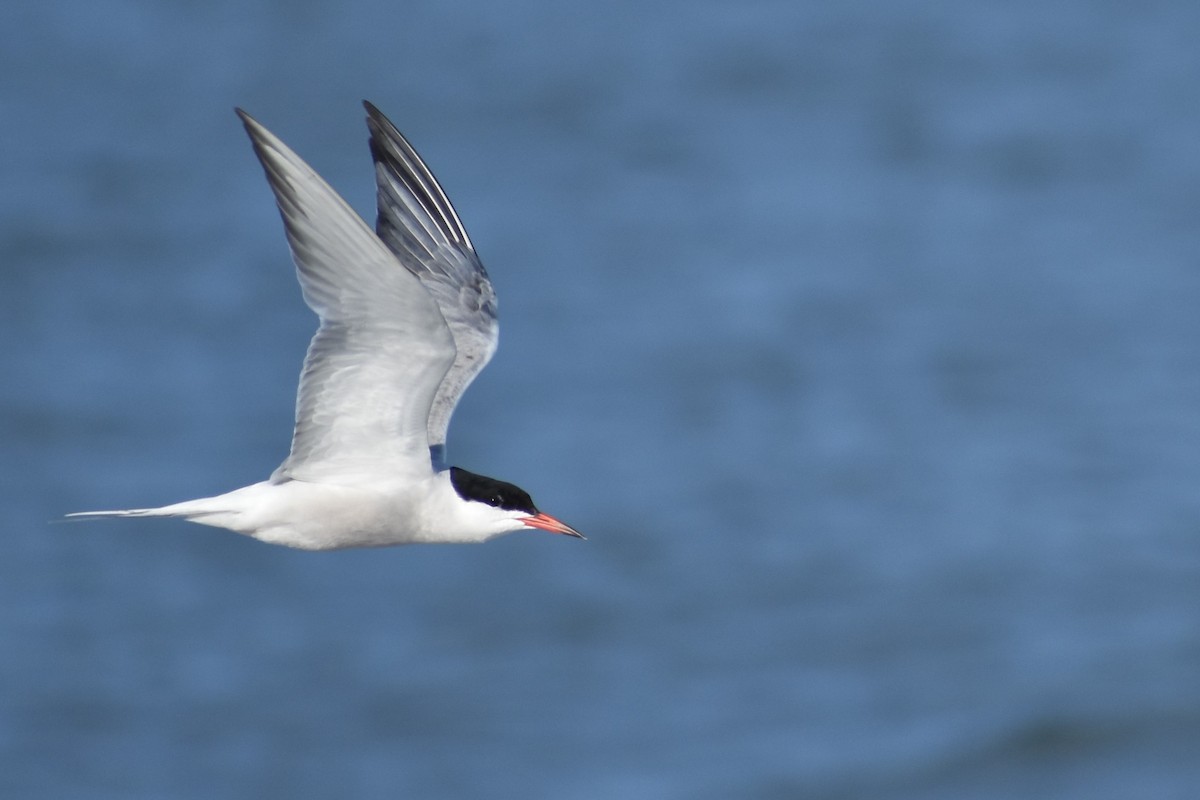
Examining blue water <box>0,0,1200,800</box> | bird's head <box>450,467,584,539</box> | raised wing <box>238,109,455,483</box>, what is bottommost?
bird's head <box>450,467,584,539</box>

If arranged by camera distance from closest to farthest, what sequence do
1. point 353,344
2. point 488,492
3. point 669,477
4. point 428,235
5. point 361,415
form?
point 353,344
point 361,415
point 488,492
point 428,235
point 669,477

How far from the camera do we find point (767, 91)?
30.2m

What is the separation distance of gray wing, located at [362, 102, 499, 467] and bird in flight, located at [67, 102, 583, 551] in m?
0.28

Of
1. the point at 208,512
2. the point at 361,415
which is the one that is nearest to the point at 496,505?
the point at 361,415

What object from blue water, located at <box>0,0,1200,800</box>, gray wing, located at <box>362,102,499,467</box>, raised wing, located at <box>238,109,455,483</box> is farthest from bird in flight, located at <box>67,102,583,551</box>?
blue water, located at <box>0,0,1200,800</box>

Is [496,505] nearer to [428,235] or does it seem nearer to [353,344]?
[353,344]

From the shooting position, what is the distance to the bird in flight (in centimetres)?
682

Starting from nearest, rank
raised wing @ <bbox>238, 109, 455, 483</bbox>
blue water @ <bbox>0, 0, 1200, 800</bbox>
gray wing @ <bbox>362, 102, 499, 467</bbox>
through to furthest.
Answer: raised wing @ <bbox>238, 109, 455, 483</bbox> < gray wing @ <bbox>362, 102, 499, 467</bbox> < blue water @ <bbox>0, 0, 1200, 800</bbox>

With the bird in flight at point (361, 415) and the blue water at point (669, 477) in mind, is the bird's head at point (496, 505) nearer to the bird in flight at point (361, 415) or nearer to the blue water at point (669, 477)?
the bird in flight at point (361, 415)

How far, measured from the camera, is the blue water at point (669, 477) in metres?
20.5

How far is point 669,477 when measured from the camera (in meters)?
22.5

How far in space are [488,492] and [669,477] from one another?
48.6ft

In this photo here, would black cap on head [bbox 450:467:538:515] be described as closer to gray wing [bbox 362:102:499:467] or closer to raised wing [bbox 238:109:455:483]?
raised wing [bbox 238:109:455:483]

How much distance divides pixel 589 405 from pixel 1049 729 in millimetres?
6118
